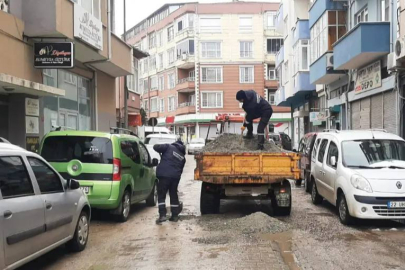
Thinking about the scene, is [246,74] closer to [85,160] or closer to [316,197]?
[316,197]

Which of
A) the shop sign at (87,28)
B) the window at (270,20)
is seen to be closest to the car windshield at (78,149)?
the shop sign at (87,28)

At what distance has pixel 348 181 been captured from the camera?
8555mm

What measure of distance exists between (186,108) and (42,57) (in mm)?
46108

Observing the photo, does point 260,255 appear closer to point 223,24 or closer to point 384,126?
point 384,126

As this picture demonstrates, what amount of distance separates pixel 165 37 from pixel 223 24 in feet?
32.8

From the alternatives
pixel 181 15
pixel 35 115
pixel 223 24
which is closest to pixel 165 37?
pixel 181 15

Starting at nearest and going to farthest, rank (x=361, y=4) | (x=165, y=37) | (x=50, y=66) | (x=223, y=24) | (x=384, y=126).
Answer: (x=50, y=66) → (x=384, y=126) → (x=361, y=4) → (x=223, y=24) → (x=165, y=37)

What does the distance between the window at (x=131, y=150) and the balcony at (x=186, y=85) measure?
153 feet

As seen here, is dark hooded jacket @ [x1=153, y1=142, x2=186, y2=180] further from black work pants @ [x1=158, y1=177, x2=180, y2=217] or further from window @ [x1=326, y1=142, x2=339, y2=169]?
window @ [x1=326, y1=142, x2=339, y2=169]

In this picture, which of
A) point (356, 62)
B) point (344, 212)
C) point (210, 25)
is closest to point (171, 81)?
point (210, 25)

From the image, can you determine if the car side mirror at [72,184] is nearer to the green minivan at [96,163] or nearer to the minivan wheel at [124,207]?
the green minivan at [96,163]

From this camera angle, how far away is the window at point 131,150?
929 cm

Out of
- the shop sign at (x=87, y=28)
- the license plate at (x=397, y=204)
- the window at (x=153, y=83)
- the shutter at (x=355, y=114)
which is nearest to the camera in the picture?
the license plate at (x=397, y=204)

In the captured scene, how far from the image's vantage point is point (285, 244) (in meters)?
7.12
